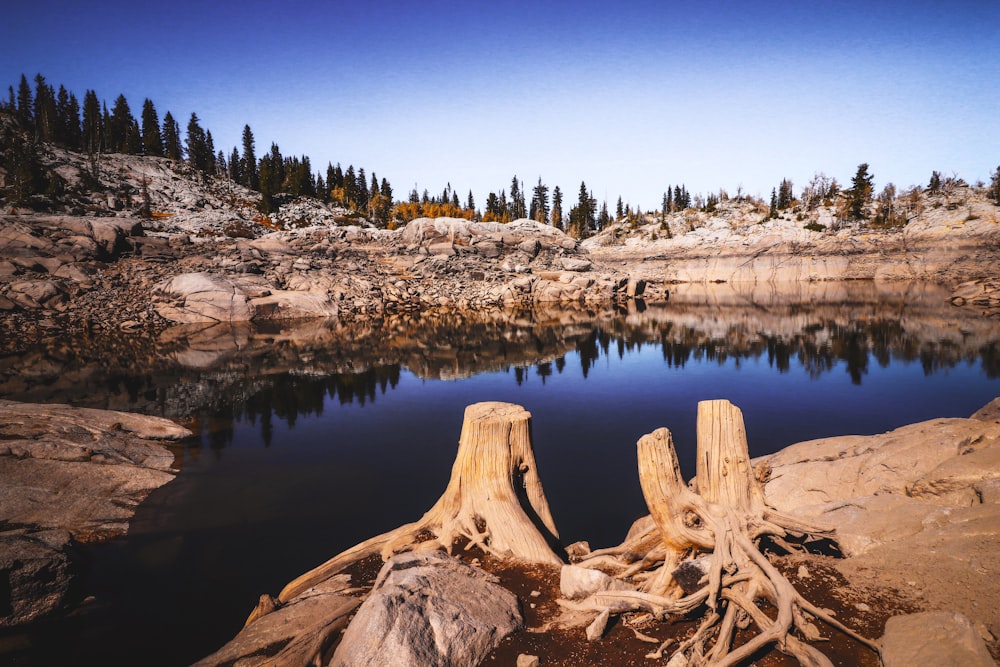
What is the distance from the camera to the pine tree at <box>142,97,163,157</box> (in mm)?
96125

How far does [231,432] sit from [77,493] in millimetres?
5884

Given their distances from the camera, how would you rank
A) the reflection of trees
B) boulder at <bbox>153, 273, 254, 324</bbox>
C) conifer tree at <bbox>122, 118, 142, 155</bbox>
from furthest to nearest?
conifer tree at <bbox>122, 118, 142, 155</bbox>, boulder at <bbox>153, 273, 254, 324</bbox>, the reflection of trees

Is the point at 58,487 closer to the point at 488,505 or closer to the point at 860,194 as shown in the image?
the point at 488,505

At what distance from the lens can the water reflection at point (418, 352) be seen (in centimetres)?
2044

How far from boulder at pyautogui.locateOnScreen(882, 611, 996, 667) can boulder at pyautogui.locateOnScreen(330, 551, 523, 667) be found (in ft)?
10.0

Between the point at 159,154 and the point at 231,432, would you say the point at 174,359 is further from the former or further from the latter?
the point at 159,154

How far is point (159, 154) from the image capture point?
96250mm

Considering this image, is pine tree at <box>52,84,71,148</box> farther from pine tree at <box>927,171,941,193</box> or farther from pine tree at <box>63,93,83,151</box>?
pine tree at <box>927,171,941,193</box>

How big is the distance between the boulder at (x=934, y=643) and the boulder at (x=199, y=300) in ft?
162

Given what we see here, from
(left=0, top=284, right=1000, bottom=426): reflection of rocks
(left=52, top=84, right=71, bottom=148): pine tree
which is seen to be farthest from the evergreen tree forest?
(left=0, top=284, right=1000, bottom=426): reflection of rocks

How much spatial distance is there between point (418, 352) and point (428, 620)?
86.2 feet

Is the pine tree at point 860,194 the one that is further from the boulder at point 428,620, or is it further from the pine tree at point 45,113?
the pine tree at point 45,113

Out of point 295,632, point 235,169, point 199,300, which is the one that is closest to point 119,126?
point 235,169

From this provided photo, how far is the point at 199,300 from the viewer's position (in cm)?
4338
